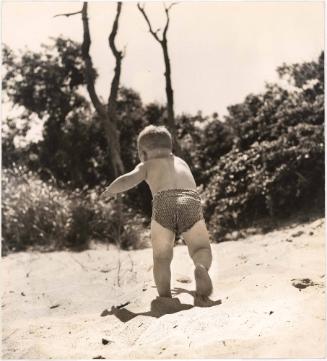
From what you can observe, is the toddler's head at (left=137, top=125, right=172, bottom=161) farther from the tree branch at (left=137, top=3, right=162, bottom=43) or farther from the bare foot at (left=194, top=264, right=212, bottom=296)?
the tree branch at (left=137, top=3, right=162, bottom=43)

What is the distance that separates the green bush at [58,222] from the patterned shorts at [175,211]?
3649 mm

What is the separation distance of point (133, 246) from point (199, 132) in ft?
14.3

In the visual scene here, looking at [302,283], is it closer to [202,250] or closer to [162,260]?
[202,250]

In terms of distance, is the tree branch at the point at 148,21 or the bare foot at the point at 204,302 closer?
the bare foot at the point at 204,302

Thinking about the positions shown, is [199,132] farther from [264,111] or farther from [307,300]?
[307,300]

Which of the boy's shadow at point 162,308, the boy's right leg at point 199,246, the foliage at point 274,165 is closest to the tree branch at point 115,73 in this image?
the foliage at point 274,165

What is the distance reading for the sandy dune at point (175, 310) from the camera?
255 centimetres

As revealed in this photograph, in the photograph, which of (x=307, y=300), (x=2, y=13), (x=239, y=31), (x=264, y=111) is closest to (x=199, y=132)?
(x=264, y=111)

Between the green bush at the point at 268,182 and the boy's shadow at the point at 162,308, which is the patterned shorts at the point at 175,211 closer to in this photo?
the boy's shadow at the point at 162,308

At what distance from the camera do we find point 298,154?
7.37 meters

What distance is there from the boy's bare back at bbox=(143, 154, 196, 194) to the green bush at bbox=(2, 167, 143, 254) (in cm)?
357

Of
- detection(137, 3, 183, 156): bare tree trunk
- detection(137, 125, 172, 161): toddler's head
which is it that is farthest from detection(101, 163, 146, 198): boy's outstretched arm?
detection(137, 3, 183, 156): bare tree trunk

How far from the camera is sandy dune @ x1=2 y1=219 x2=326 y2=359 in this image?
2.55 m

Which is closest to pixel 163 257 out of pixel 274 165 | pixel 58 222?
pixel 58 222
